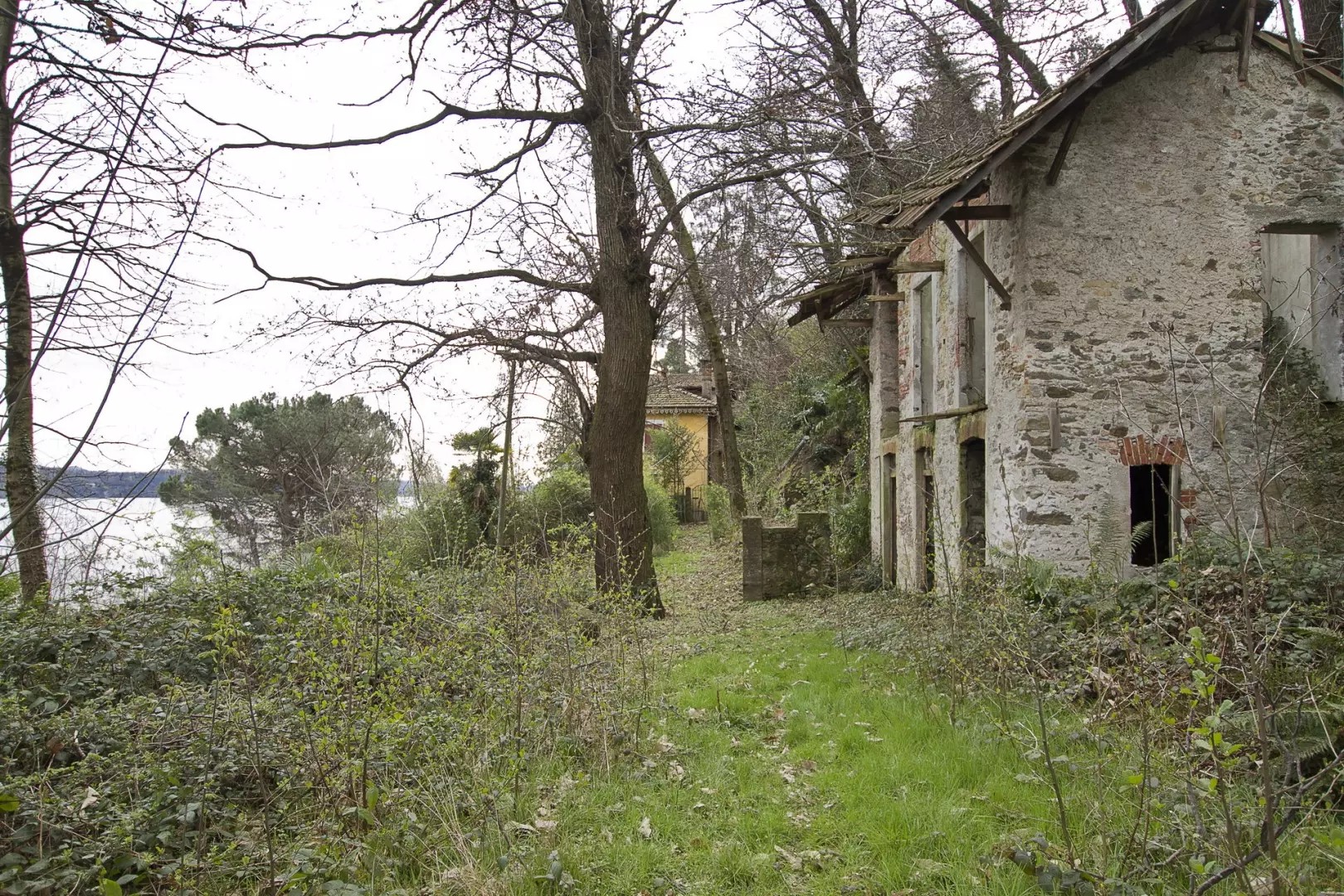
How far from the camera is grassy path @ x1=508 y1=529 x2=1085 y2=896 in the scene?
3.86 meters

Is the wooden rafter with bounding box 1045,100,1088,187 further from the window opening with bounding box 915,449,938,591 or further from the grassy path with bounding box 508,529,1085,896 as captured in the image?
the grassy path with bounding box 508,529,1085,896

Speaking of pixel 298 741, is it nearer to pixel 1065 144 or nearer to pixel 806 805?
pixel 806 805

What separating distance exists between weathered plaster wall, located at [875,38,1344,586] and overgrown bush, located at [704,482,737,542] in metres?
11.8

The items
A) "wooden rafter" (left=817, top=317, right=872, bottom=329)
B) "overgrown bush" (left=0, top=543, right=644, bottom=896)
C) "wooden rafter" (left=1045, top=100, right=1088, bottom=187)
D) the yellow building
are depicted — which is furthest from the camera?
the yellow building

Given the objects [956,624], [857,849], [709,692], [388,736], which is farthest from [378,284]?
[857,849]

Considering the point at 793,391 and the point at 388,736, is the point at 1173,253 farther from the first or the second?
the point at 793,391

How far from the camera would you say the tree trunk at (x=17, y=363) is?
294 cm

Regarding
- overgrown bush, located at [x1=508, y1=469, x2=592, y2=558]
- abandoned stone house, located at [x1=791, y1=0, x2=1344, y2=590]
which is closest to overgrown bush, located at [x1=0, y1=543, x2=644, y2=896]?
abandoned stone house, located at [x1=791, y1=0, x2=1344, y2=590]

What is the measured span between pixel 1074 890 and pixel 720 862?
5.27 feet

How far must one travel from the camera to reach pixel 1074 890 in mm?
3297

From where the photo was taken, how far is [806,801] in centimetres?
472

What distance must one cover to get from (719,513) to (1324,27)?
15.1 meters

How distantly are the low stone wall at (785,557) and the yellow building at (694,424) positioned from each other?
1598cm

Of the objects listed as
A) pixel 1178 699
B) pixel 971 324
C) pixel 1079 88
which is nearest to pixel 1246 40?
pixel 1079 88
